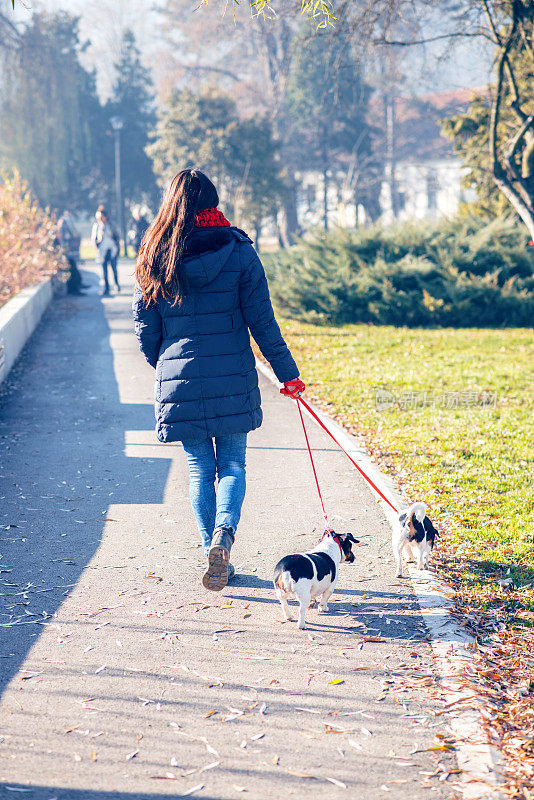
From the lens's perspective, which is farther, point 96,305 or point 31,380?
point 96,305

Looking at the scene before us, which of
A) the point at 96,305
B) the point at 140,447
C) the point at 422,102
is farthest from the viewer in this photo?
the point at 422,102

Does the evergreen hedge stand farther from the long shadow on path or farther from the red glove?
the red glove

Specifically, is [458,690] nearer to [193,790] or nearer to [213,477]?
[193,790]

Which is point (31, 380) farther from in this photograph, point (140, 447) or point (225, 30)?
point (225, 30)

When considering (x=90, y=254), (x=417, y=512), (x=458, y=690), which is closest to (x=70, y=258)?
(x=417, y=512)

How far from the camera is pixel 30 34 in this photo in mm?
38750

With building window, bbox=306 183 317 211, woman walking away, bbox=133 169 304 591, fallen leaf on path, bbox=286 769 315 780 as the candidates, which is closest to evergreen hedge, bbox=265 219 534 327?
woman walking away, bbox=133 169 304 591

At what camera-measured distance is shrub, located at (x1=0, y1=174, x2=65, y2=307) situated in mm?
14773

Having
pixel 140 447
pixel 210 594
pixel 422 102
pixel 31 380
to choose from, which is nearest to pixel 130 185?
pixel 422 102

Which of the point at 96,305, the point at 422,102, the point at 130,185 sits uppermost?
the point at 422,102

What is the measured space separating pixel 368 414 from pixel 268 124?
28759 mm

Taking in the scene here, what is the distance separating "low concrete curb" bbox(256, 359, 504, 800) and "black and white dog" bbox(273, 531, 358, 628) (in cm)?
50

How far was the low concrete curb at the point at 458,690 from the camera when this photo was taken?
2902mm

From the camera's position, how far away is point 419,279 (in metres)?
16.0
